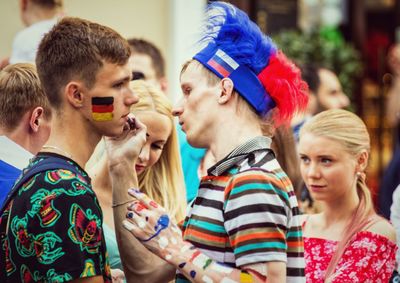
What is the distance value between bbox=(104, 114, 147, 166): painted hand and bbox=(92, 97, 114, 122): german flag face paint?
1.51 ft

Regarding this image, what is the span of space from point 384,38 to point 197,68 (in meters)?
9.85

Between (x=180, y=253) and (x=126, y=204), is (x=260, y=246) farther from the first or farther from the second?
(x=126, y=204)

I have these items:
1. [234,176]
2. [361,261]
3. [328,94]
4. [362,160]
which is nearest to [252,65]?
[234,176]

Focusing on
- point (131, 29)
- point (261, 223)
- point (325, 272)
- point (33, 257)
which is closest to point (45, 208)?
point (33, 257)

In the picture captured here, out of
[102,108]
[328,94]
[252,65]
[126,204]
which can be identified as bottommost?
[328,94]

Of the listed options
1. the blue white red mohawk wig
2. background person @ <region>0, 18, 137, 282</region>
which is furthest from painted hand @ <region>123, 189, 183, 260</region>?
the blue white red mohawk wig

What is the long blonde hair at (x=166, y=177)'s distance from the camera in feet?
11.4

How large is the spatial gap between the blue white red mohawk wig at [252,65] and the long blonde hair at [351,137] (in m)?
1.00

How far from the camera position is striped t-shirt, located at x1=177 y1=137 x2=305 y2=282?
2.12 m

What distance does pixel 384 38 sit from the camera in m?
11.8

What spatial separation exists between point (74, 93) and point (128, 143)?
55 cm

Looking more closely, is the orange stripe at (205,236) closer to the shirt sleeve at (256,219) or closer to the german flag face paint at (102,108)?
the shirt sleeve at (256,219)

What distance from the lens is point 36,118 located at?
295 centimetres

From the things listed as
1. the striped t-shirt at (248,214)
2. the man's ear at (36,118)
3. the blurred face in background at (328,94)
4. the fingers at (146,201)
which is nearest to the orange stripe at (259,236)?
the striped t-shirt at (248,214)
